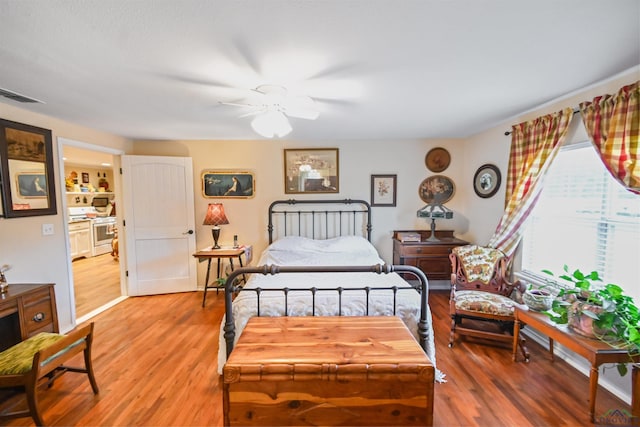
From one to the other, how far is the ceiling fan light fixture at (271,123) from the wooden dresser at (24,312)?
87.8 inches

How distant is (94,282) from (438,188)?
6.09 meters

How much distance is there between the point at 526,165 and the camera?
2631 millimetres

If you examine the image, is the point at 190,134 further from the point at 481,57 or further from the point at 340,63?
the point at 481,57

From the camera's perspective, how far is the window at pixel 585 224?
1.90 meters

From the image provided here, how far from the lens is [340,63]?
1.65m

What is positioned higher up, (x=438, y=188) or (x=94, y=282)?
(x=438, y=188)

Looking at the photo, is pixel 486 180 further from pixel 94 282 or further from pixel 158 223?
pixel 94 282

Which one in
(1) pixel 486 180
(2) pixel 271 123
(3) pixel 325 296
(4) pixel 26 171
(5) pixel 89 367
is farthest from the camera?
(1) pixel 486 180

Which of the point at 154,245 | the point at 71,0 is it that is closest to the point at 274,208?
the point at 154,245

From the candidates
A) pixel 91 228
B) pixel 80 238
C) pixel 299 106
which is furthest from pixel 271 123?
pixel 91 228

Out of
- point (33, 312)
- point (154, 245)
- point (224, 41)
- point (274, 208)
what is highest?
point (224, 41)

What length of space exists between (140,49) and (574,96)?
3.42 meters

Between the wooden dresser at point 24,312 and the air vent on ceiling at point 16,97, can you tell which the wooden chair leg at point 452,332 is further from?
the air vent on ceiling at point 16,97

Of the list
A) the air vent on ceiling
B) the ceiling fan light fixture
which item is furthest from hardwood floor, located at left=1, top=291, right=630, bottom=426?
the air vent on ceiling
